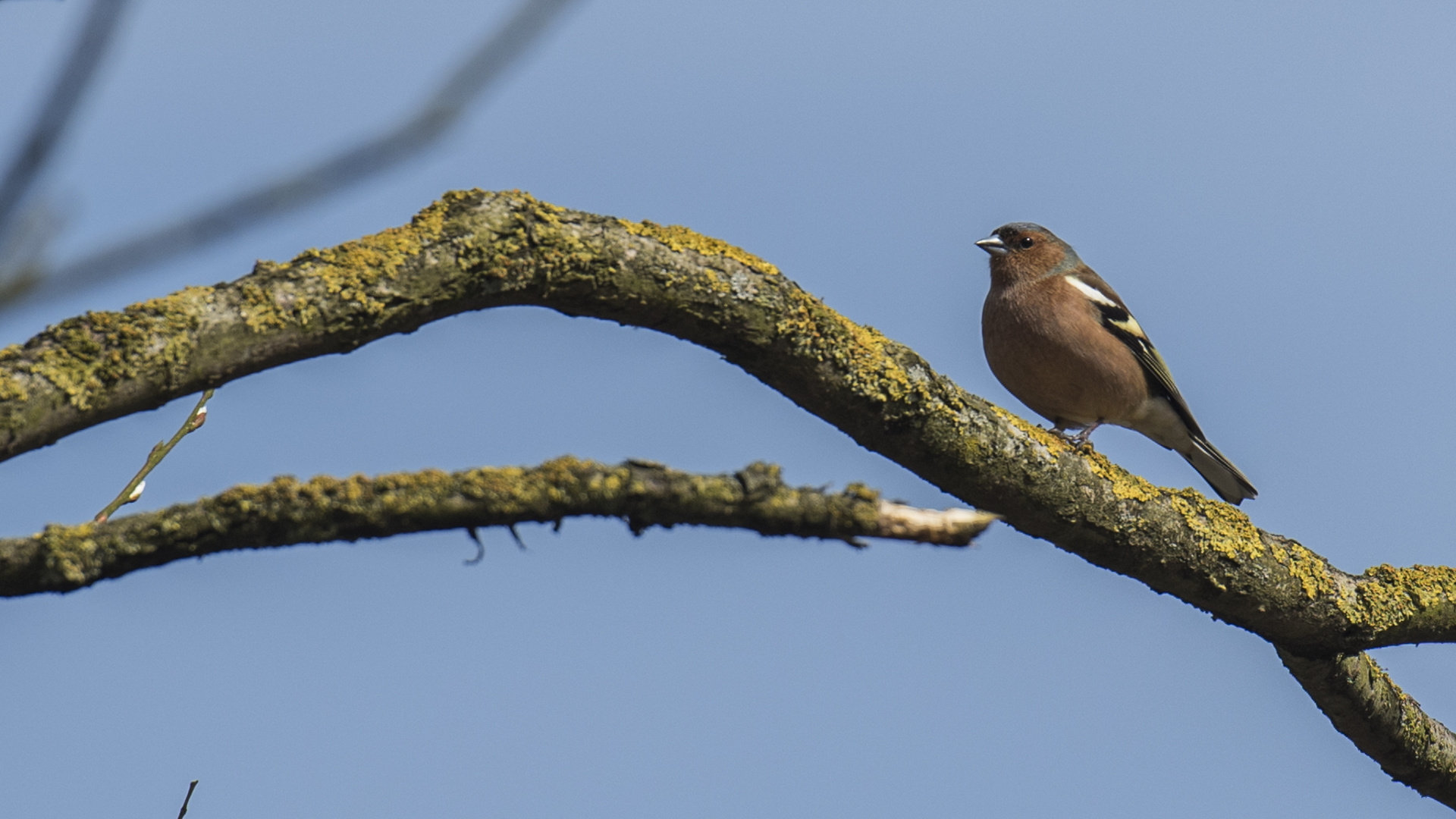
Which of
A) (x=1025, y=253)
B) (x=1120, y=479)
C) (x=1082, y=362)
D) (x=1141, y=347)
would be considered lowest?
(x=1120, y=479)

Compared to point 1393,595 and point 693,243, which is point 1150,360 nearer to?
point 1393,595

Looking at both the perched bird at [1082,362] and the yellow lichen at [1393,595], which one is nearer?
the yellow lichen at [1393,595]

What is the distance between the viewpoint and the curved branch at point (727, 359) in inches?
136

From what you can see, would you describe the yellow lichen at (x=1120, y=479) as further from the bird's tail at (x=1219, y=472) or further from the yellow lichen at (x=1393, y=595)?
the bird's tail at (x=1219, y=472)

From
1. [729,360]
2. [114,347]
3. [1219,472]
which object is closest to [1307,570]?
[729,360]

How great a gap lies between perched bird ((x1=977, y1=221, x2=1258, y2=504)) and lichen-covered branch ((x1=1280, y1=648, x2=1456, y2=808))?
3133 millimetres

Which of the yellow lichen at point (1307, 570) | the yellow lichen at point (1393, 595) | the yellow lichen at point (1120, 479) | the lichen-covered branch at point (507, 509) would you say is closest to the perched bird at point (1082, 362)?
the yellow lichen at point (1393, 595)

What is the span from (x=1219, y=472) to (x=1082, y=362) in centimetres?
151

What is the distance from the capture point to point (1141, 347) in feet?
31.0

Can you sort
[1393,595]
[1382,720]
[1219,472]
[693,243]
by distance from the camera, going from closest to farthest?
[693,243] < [1393,595] < [1382,720] < [1219,472]

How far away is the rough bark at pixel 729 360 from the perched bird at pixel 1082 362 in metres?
3.12

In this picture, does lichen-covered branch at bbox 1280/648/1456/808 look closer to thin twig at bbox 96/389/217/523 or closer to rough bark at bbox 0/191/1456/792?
rough bark at bbox 0/191/1456/792

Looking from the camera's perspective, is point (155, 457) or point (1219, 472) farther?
point (1219, 472)

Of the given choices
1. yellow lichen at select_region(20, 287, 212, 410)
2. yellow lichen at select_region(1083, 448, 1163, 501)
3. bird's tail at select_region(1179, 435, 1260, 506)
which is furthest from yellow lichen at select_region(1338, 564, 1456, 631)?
yellow lichen at select_region(20, 287, 212, 410)
